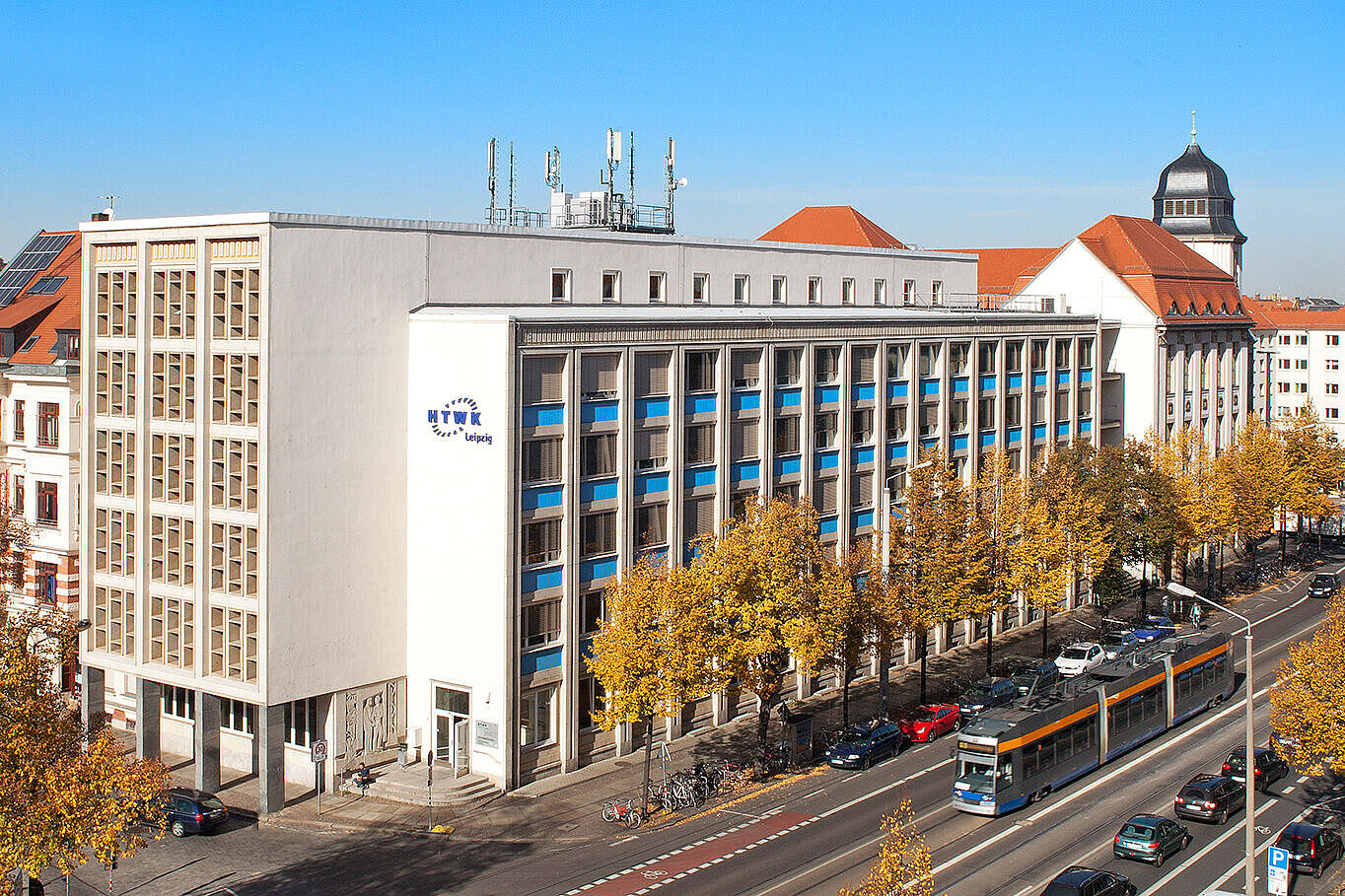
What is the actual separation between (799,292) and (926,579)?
68.4 feet

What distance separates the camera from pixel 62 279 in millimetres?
76188

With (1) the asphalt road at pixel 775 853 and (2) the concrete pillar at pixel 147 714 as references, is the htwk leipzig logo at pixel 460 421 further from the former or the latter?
(2) the concrete pillar at pixel 147 714

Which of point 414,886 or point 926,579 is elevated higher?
point 926,579

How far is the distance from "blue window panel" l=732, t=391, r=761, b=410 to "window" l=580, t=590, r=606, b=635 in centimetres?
1157

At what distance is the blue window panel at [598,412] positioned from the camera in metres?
59.6

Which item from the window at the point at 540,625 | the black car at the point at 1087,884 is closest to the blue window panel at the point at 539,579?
the window at the point at 540,625

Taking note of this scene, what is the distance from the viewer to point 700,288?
7500cm

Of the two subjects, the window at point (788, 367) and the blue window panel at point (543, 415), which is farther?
the window at point (788, 367)

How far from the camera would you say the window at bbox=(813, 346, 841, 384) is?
70.4 meters

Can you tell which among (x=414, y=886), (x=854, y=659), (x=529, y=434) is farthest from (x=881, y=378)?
(x=414, y=886)

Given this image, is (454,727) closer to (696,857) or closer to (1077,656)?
(696,857)

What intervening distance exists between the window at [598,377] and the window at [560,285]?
7467 mm

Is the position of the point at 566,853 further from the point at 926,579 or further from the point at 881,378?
the point at 881,378

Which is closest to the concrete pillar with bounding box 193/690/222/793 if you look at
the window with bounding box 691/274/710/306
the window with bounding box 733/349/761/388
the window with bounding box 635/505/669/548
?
the window with bounding box 635/505/669/548
